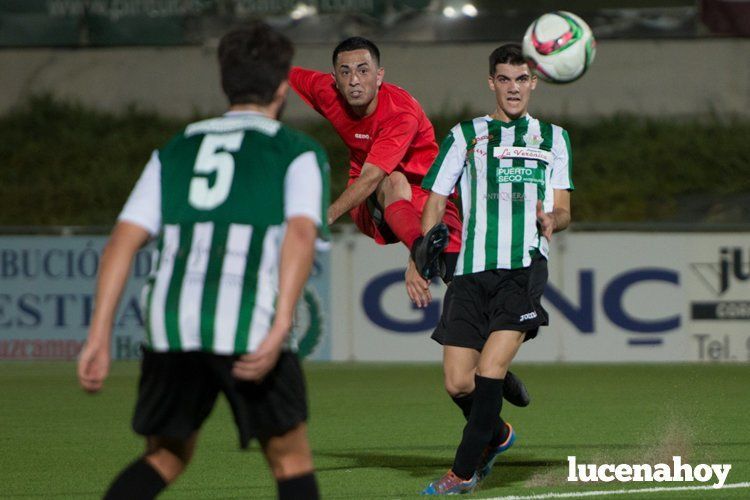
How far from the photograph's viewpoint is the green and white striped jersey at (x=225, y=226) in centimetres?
362

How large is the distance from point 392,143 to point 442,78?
12.5m

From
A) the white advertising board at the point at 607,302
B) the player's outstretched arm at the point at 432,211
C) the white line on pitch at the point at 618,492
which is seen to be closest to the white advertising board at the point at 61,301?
the white advertising board at the point at 607,302

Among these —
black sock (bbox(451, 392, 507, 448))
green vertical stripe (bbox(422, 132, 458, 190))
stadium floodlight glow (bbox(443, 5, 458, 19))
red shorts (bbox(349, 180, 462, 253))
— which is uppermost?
stadium floodlight glow (bbox(443, 5, 458, 19))

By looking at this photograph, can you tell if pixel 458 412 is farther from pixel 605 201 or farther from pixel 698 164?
pixel 698 164

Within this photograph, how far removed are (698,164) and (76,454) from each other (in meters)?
12.0

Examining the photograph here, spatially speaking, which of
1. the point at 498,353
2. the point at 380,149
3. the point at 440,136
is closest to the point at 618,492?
the point at 498,353

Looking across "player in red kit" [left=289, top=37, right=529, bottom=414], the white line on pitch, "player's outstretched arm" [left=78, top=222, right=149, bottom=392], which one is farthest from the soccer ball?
"player's outstretched arm" [left=78, top=222, right=149, bottom=392]

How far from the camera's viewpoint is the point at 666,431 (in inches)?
311

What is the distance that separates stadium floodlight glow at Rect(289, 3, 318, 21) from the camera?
18.5m

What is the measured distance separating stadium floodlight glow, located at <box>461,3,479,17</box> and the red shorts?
11456 millimetres

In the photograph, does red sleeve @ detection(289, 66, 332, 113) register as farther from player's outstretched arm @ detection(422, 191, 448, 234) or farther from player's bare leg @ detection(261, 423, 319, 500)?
player's bare leg @ detection(261, 423, 319, 500)

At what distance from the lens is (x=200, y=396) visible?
373 cm

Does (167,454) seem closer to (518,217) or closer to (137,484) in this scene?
(137,484)

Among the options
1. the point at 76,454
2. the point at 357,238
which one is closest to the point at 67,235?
the point at 357,238
